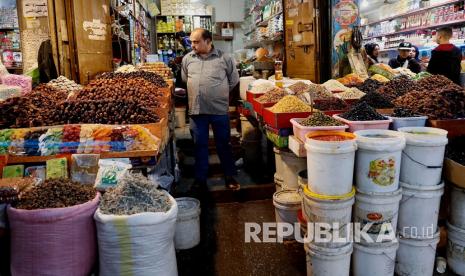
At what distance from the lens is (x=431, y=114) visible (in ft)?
9.19

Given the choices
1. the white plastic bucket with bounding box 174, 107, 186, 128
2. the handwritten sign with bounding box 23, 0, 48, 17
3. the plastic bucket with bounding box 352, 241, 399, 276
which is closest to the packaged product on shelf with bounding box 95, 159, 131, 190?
the plastic bucket with bounding box 352, 241, 399, 276

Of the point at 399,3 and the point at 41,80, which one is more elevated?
the point at 399,3

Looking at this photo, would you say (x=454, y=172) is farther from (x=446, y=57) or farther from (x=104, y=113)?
(x=446, y=57)

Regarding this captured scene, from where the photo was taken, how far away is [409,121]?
2.69 metres

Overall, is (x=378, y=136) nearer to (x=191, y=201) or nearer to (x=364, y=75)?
(x=191, y=201)

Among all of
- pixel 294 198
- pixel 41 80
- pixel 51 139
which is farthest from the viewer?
pixel 41 80

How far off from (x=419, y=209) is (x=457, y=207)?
269 millimetres

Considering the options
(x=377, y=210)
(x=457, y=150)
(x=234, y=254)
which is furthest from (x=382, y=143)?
(x=234, y=254)

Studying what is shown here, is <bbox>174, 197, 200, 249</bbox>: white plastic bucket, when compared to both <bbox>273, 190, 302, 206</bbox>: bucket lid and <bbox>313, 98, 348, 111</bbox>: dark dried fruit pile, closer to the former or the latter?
<bbox>273, 190, 302, 206</bbox>: bucket lid

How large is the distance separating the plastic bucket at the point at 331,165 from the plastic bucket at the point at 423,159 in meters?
0.38

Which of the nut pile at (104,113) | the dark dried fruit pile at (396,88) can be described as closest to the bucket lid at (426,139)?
the dark dried fruit pile at (396,88)

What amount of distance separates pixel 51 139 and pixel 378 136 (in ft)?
6.65

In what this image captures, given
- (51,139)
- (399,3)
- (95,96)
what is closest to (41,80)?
(95,96)

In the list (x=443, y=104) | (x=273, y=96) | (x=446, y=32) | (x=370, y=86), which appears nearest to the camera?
(x=443, y=104)
